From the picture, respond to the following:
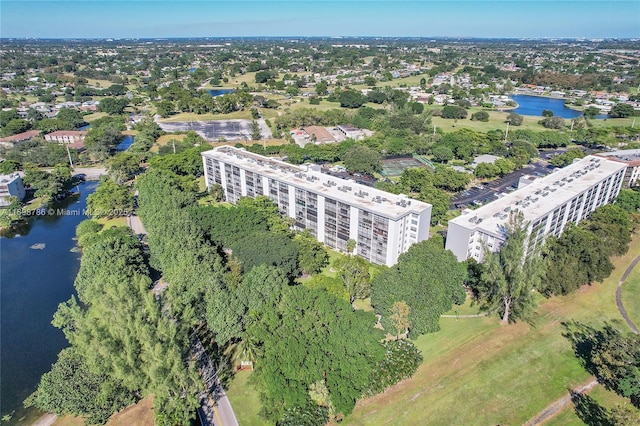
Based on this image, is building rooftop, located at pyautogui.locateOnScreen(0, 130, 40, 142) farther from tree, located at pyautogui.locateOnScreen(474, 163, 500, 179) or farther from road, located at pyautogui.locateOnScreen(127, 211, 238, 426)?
tree, located at pyautogui.locateOnScreen(474, 163, 500, 179)

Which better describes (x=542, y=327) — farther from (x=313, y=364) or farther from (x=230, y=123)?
(x=230, y=123)

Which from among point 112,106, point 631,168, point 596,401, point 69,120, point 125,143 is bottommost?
point 596,401

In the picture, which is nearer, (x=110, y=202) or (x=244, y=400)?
(x=244, y=400)

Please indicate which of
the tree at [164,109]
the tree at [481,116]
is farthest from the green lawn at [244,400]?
the tree at [481,116]

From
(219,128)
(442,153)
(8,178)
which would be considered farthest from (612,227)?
(219,128)

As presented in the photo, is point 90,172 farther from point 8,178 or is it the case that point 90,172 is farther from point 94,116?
point 94,116

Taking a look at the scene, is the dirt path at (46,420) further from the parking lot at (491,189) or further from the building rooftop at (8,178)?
the parking lot at (491,189)
